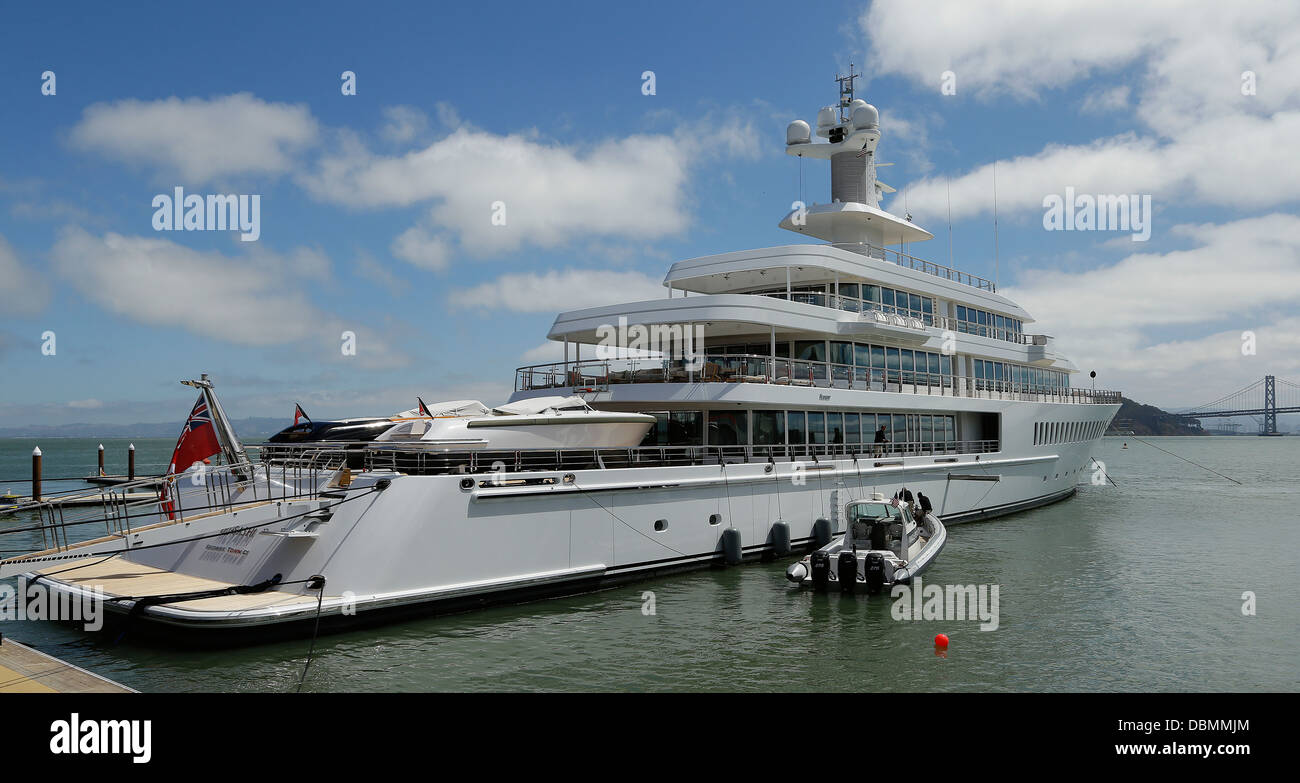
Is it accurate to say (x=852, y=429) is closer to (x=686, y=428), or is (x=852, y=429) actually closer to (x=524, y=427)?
(x=686, y=428)

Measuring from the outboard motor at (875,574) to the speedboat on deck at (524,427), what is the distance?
585 centimetres

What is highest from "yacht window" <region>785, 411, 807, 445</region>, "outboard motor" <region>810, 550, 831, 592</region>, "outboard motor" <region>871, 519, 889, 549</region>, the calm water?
"yacht window" <region>785, 411, 807, 445</region>

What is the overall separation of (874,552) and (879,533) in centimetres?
101

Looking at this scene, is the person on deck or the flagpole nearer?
the flagpole

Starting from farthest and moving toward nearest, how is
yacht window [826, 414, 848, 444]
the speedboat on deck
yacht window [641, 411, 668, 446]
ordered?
yacht window [826, 414, 848, 444]
yacht window [641, 411, 668, 446]
the speedboat on deck

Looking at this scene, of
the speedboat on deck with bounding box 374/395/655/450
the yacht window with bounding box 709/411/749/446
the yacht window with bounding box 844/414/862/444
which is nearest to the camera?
the speedboat on deck with bounding box 374/395/655/450

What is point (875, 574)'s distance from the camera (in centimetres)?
1652

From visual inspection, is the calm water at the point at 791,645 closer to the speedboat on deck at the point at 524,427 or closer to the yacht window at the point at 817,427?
the speedboat on deck at the point at 524,427

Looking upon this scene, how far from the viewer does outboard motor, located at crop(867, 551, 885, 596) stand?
1652cm

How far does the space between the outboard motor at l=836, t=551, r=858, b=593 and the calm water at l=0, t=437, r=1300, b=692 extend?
0.50 metres

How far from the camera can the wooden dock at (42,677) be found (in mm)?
8227

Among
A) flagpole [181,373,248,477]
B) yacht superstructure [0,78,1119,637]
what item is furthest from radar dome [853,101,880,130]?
flagpole [181,373,248,477]

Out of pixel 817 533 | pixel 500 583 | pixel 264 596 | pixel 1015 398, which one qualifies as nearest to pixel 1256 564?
pixel 817 533

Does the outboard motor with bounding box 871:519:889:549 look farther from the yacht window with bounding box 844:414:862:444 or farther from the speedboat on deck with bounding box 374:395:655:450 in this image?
the yacht window with bounding box 844:414:862:444
